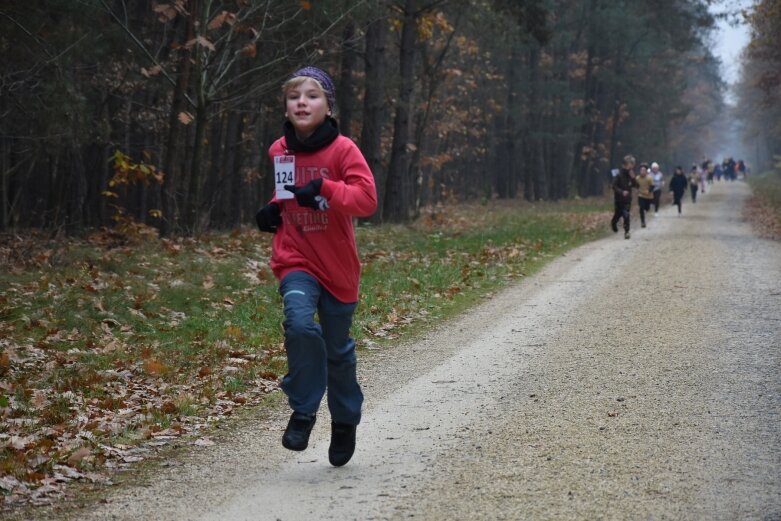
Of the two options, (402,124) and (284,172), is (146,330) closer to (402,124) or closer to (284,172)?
(284,172)

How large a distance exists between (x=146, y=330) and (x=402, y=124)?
615 inches

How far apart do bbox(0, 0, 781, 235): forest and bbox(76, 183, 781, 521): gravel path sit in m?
8.03

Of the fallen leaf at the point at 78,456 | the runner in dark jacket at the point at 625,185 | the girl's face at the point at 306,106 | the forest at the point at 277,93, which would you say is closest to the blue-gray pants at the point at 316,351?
the girl's face at the point at 306,106

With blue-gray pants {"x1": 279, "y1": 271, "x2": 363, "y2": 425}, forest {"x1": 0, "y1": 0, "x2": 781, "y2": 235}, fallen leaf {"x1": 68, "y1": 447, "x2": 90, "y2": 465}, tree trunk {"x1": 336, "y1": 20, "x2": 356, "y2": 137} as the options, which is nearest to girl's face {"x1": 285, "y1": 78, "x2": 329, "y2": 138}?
blue-gray pants {"x1": 279, "y1": 271, "x2": 363, "y2": 425}

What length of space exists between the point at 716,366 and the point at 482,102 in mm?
41503

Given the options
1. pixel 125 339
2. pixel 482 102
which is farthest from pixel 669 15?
pixel 125 339

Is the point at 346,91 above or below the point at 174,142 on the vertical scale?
above

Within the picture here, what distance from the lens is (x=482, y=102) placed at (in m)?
48.9

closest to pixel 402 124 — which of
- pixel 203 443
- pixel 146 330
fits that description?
pixel 146 330

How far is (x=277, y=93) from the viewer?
73.0 ft

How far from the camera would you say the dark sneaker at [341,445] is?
5.43 meters

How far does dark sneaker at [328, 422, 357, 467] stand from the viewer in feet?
17.8

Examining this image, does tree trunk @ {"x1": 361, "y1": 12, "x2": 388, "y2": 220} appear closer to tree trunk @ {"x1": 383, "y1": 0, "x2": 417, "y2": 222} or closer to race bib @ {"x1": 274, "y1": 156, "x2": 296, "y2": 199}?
tree trunk @ {"x1": 383, "y1": 0, "x2": 417, "y2": 222}

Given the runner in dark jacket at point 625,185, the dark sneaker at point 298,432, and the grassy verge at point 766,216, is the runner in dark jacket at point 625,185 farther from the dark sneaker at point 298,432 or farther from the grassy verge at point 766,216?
the dark sneaker at point 298,432
